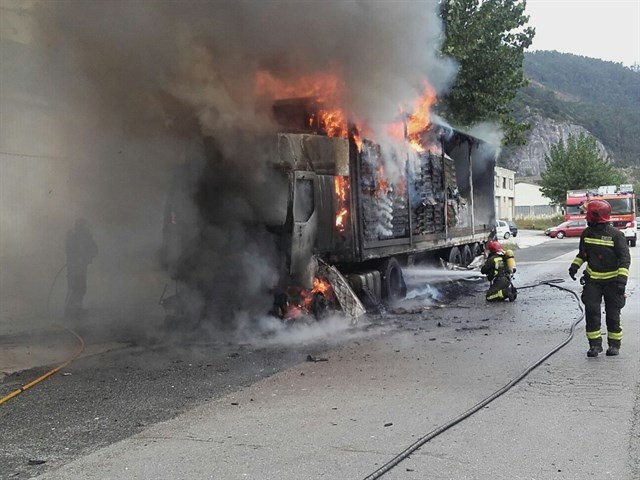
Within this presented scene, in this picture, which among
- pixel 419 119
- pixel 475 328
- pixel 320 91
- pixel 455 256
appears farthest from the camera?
pixel 455 256

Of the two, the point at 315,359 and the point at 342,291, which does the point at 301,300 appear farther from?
the point at 315,359

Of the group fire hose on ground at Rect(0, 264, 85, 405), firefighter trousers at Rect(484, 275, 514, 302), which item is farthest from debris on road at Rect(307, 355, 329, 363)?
firefighter trousers at Rect(484, 275, 514, 302)

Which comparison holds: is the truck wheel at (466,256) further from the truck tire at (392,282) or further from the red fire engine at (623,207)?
the red fire engine at (623,207)

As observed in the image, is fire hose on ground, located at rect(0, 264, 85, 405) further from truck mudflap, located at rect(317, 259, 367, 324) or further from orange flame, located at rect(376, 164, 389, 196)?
orange flame, located at rect(376, 164, 389, 196)

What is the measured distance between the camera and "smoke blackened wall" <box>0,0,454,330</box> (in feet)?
25.1

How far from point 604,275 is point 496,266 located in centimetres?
406

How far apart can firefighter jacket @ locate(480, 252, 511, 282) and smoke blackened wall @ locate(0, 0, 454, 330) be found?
2892 millimetres

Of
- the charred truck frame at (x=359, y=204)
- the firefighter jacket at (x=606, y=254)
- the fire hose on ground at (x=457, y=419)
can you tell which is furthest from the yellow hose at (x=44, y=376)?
the firefighter jacket at (x=606, y=254)

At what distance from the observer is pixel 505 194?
2505 inches

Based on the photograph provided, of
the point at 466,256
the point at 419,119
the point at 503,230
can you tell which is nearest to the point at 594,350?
the point at 419,119

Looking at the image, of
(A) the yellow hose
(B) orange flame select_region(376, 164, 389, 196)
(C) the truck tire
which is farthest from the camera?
(C) the truck tire

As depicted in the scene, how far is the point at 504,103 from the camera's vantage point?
17047mm

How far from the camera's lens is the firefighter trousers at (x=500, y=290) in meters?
9.96

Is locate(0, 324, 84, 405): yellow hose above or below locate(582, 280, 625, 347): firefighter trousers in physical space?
below
